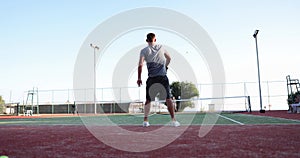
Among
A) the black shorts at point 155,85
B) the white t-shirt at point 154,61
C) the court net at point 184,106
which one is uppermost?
the white t-shirt at point 154,61

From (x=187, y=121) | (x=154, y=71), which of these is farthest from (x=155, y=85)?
(x=187, y=121)

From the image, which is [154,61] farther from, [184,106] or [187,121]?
[184,106]

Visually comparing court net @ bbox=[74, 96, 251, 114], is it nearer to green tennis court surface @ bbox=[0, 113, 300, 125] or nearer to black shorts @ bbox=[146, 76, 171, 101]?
green tennis court surface @ bbox=[0, 113, 300, 125]

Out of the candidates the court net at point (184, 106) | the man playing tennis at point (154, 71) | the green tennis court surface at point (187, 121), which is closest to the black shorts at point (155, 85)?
the man playing tennis at point (154, 71)

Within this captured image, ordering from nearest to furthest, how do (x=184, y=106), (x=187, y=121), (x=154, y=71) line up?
(x=154, y=71) < (x=187, y=121) < (x=184, y=106)

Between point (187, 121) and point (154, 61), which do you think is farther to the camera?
point (187, 121)

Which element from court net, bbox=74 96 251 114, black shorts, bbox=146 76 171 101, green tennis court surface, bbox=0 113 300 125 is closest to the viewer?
black shorts, bbox=146 76 171 101

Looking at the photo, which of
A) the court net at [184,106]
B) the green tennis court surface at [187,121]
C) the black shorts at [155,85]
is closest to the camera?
the black shorts at [155,85]

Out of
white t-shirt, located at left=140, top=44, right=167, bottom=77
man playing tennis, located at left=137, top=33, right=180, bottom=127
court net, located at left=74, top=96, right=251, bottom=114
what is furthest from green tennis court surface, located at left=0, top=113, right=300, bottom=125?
court net, located at left=74, top=96, right=251, bottom=114

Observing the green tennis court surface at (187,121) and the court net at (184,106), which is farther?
the court net at (184,106)

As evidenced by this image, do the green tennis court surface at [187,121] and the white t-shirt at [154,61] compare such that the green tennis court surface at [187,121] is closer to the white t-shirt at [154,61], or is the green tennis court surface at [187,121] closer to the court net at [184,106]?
the white t-shirt at [154,61]

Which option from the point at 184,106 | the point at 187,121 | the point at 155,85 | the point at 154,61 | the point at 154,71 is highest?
the point at 154,61

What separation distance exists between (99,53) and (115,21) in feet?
63.6

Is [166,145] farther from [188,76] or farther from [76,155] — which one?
[188,76]
